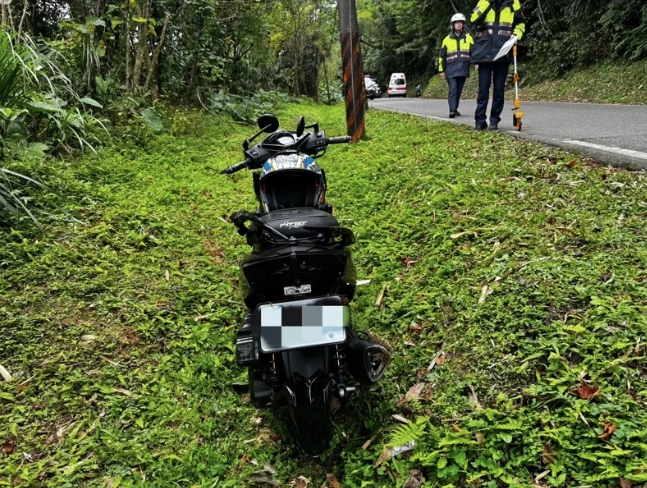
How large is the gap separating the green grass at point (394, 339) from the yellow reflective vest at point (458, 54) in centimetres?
662

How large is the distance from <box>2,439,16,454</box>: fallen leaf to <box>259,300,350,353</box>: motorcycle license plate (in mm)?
1512

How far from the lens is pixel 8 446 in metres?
2.51

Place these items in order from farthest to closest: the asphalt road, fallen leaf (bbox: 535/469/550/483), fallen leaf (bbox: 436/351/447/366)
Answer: the asphalt road
fallen leaf (bbox: 436/351/447/366)
fallen leaf (bbox: 535/469/550/483)

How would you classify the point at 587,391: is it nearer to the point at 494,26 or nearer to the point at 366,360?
the point at 366,360

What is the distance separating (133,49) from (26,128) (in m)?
3.67

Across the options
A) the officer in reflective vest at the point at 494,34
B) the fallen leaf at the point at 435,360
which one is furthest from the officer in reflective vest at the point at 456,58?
the fallen leaf at the point at 435,360

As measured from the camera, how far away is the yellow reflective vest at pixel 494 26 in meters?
6.97

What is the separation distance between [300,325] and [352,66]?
7.41 metres

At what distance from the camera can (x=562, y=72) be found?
1752cm

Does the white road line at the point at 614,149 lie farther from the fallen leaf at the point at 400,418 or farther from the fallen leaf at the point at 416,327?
the fallen leaf at the point at 400,418

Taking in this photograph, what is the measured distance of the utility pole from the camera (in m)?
8.59

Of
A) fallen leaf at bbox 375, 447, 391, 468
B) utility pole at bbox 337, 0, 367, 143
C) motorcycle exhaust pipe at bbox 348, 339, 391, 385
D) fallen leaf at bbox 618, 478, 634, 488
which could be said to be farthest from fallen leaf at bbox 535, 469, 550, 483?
utility pole at bbox 337, 0, 367, 143

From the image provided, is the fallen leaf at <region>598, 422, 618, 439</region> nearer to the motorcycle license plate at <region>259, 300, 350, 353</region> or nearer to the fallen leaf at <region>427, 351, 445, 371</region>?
the fallen leaf at <region>427, 351, 445, 371</region>

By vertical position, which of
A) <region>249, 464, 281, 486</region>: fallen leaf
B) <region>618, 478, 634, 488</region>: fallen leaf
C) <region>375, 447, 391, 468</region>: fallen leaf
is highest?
<region>618, 478, 634, 488</region>: fallen leaf
